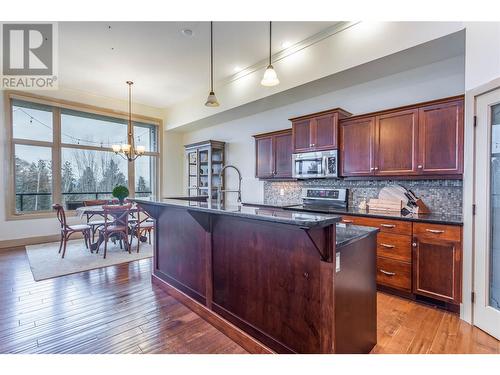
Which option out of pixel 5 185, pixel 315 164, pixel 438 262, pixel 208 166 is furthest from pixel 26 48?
pixel 438 262

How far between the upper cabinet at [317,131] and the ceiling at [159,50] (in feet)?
3.63

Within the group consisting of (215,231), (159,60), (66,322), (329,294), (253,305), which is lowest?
(66,322)

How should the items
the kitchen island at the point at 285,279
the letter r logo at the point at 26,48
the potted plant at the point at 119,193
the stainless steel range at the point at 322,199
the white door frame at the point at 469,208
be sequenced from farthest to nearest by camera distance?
1. the potted plant at the point at 119,193
2. the stainless steel range at the point at 322,199
3. the letter r logo at the point at 26,48
4. the white door frame at the point at 469,208
5. the kitchen island at the point at 285,279

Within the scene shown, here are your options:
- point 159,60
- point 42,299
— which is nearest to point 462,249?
point 42,299

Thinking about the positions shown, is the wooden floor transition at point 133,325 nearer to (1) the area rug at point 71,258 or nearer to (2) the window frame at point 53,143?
(1) the area rug at point 71,258

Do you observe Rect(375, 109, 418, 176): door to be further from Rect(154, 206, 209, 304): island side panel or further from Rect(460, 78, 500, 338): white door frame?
Rect(154, 206, 209, 304): island side panel

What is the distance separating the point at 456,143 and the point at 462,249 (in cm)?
109

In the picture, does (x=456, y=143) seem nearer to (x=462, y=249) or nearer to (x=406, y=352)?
(x=462, y=249)

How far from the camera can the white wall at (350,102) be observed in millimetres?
3074

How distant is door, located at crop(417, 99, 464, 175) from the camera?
8.73 feet

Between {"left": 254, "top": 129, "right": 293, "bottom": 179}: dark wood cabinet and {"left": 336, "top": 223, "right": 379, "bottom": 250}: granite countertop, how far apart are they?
8.47ft

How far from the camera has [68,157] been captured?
230 inches

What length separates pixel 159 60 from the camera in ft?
14.0

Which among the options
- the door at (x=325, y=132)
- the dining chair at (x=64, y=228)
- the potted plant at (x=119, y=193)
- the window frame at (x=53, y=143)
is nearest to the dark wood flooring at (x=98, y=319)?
the dining chair at (x=64, y=228)
